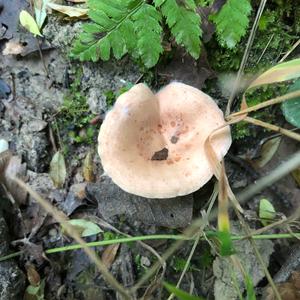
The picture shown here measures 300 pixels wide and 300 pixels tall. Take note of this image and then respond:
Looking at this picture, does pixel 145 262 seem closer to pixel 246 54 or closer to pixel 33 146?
pixel 33 146

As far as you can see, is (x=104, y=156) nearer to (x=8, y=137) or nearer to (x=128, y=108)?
(x=128, y=108)

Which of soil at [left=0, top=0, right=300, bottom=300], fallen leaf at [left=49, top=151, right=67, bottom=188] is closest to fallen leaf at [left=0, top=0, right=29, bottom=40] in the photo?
soil at [left=0, top=0, right=300, bottom=300]

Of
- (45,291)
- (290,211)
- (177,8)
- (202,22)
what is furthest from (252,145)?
(45,291)

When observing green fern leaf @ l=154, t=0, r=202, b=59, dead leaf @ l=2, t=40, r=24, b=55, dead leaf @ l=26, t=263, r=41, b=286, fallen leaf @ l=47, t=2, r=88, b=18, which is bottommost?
dead leaf @ l=26, t=263, r=41, b=286

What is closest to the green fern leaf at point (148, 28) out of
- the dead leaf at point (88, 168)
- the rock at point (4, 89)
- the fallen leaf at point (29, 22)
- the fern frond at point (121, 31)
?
the fern frond at point (121, 31)

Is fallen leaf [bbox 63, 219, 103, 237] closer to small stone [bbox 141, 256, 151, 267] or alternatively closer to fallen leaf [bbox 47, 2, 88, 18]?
small stone [bbox 141, 256, 151, 267]

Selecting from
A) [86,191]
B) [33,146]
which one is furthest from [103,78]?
[86,191]
